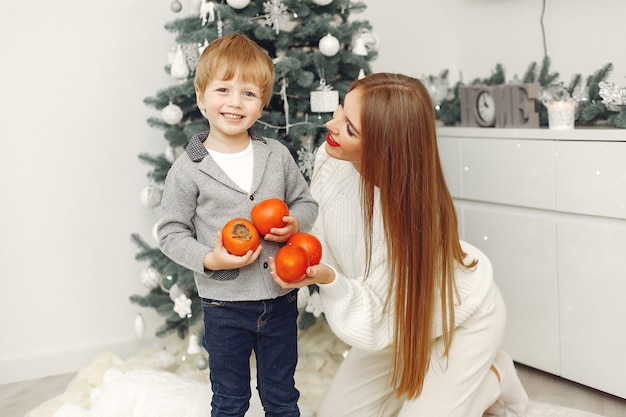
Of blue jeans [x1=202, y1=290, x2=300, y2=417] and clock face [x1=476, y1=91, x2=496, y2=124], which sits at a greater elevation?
clock face [x1=476, y1=91, x2=496, y2=124]

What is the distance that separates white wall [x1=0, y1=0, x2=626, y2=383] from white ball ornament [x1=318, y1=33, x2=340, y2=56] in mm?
795

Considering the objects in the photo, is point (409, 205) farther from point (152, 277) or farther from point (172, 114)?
point (152, 277)

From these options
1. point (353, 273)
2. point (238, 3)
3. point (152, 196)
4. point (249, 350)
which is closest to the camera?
point (249, 350)

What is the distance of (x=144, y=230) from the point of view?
3184mm

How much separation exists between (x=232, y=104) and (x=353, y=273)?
26.0 inches

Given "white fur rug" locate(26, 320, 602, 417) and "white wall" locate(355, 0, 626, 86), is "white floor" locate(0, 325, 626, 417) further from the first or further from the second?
"white wall" locate(355, 0, 626, 86)

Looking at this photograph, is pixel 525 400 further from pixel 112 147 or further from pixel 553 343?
pixel 112 147

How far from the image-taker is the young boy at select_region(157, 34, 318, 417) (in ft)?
6.04

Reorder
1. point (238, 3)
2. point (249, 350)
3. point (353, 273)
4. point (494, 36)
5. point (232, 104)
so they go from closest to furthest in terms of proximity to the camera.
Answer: point (232, 104), point (249, 350), point (353, 273), point (238, 3), point (494, 36)

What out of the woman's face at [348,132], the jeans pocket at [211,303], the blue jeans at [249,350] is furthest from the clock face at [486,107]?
the jeans pocket at [211,303]

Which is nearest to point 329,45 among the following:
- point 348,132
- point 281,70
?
point 281,70

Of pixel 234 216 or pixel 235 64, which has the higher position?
pixel 235 64

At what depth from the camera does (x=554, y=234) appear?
2.65 m

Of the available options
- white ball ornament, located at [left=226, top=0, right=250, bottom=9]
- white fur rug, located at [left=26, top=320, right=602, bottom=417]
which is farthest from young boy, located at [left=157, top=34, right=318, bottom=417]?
white ball ornament, located at [left=226, top=0, right=250, bottom=9]
